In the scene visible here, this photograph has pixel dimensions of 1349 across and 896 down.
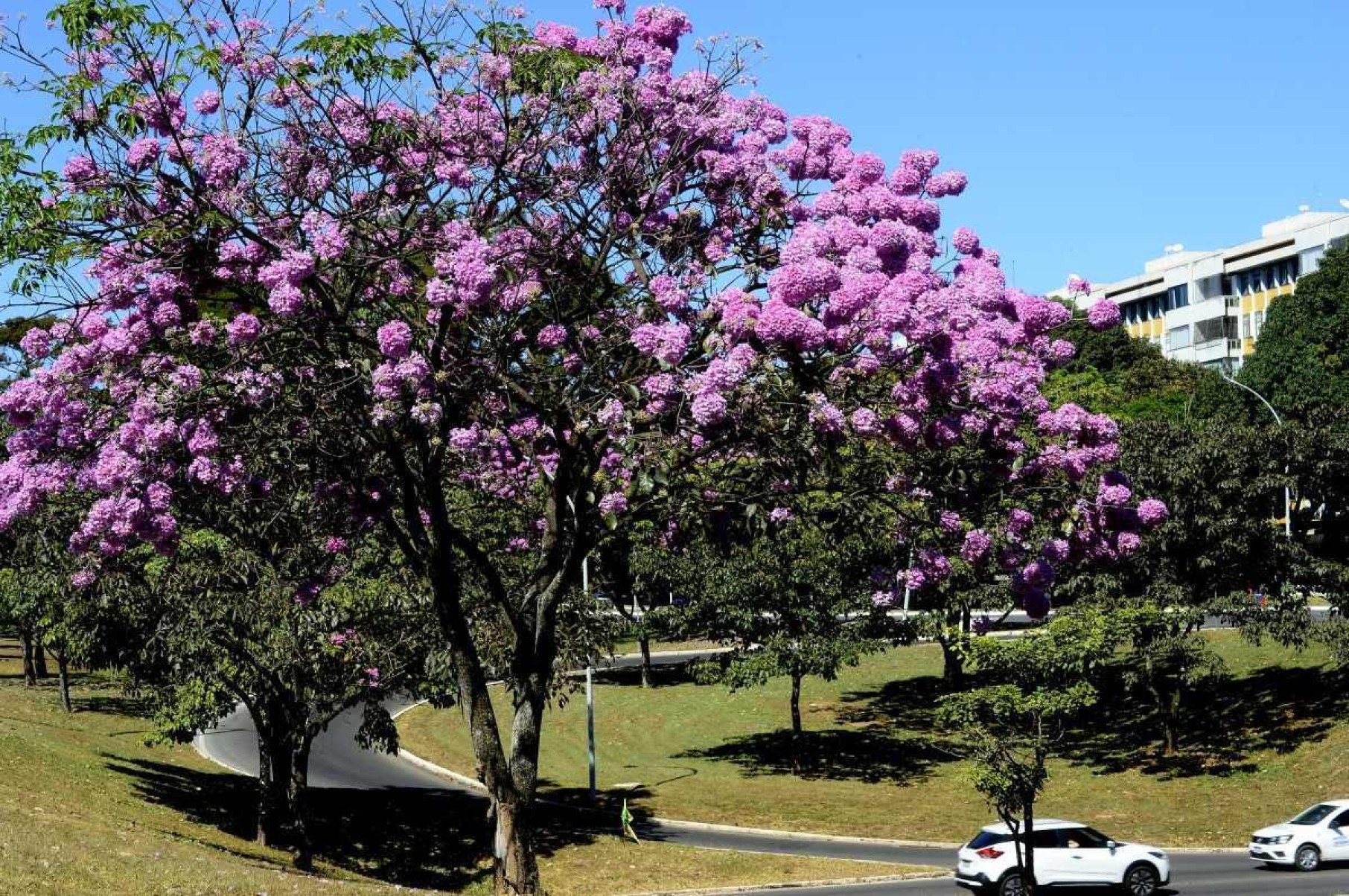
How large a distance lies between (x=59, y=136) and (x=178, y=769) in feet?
88.7

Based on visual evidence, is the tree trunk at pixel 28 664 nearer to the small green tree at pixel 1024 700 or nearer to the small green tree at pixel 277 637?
the small green tree at pixel 277 637

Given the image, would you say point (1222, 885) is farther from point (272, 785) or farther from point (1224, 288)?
point (1224, 288)

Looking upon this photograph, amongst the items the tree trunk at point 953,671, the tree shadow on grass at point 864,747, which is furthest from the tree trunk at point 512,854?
the tree trunk at point 953,671

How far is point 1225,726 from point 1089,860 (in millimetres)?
17076

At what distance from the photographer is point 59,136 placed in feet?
43.1

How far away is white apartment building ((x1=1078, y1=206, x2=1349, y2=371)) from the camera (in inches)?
3991

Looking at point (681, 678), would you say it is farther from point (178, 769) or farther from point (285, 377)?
point (285, 377)

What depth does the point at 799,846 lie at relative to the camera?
31.3 metres

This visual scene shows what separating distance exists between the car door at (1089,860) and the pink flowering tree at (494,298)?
1242cm

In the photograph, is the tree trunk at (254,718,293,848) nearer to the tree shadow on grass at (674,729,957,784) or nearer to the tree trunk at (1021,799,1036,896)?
the tree trunk at (1021,799,1036,896)

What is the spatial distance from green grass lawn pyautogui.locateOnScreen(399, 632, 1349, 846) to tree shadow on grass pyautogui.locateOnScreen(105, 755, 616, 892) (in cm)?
414

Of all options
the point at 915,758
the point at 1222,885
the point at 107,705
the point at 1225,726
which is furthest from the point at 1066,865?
the point at 107,705

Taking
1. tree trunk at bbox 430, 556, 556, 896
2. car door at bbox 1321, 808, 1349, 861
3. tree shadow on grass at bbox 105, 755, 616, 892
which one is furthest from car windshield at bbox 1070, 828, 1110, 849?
tree trunk at bbox 430, 556, 556, 896

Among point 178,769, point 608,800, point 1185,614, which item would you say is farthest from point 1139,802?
→ point 178,769
